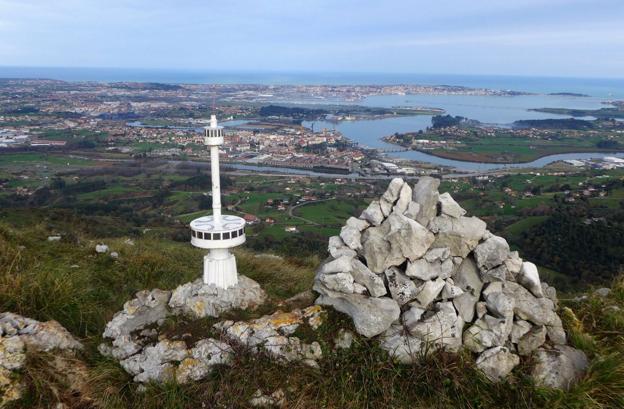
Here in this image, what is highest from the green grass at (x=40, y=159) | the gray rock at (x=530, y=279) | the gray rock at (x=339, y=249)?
the gray rock at (x=339, y=249)

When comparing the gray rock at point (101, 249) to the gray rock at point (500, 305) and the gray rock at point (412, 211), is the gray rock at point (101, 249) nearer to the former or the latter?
the gray rock at point (412, 211)

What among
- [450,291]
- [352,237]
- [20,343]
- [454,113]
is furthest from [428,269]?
[454,113]

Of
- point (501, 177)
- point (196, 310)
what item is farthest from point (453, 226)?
point (501, 177)

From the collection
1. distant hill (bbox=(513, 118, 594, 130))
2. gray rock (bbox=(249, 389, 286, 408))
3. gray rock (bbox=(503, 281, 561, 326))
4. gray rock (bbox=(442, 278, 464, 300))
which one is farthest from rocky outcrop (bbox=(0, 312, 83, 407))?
distant hill (bbox=(513, 118, 594, 130))

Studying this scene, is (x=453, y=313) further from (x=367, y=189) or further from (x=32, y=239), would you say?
(x=367, y=189)

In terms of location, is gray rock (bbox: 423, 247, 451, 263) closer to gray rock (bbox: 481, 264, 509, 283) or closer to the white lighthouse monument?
gray rock (bbox: 481, 264, 509, 283)

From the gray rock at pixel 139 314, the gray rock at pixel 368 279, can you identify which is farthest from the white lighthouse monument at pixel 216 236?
the gray rock at pixel 368 279

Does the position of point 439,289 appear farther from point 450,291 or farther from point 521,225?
point 521,225
